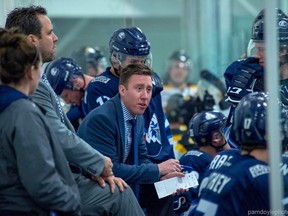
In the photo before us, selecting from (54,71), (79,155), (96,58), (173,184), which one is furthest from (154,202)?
(96,58)

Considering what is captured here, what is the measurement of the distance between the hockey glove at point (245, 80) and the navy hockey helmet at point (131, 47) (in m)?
0.64

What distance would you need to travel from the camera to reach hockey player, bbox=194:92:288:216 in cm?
454

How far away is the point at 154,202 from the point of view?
608cm

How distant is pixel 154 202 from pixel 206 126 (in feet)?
2.68

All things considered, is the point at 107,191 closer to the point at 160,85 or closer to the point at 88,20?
the point at 160,85

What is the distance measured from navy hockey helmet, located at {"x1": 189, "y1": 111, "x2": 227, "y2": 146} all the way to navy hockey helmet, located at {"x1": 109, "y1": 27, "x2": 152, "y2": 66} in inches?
21.8

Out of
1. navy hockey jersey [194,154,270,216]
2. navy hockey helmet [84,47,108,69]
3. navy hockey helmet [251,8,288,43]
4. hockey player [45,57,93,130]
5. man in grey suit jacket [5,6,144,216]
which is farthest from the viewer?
navy hockey helmet [84,47,108,69]

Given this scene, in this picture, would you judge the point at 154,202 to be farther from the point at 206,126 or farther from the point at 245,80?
the point at 245,80

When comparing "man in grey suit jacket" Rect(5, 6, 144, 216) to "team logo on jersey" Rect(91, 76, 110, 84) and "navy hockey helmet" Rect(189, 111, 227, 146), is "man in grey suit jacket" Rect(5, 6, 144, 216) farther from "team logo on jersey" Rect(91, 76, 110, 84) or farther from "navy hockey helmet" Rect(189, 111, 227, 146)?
"navy hockey helmet" Rect(189, 111, 227, 146)

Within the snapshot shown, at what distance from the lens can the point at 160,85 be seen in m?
6.49

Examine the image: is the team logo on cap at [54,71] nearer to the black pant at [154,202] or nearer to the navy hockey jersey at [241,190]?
the black pant at [154,202]

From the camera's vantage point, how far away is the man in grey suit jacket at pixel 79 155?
4965 mm

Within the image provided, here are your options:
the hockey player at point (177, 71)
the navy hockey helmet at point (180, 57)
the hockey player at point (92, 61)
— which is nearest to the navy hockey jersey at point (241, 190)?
the hockey player at point (92, 61)

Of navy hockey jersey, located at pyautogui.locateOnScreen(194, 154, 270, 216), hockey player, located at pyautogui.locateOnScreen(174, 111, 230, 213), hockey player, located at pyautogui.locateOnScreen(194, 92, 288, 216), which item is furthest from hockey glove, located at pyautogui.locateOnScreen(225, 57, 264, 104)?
navy hockey jersey, located at pyautogui.locateOnScreen(194, 154, 270, 216)
